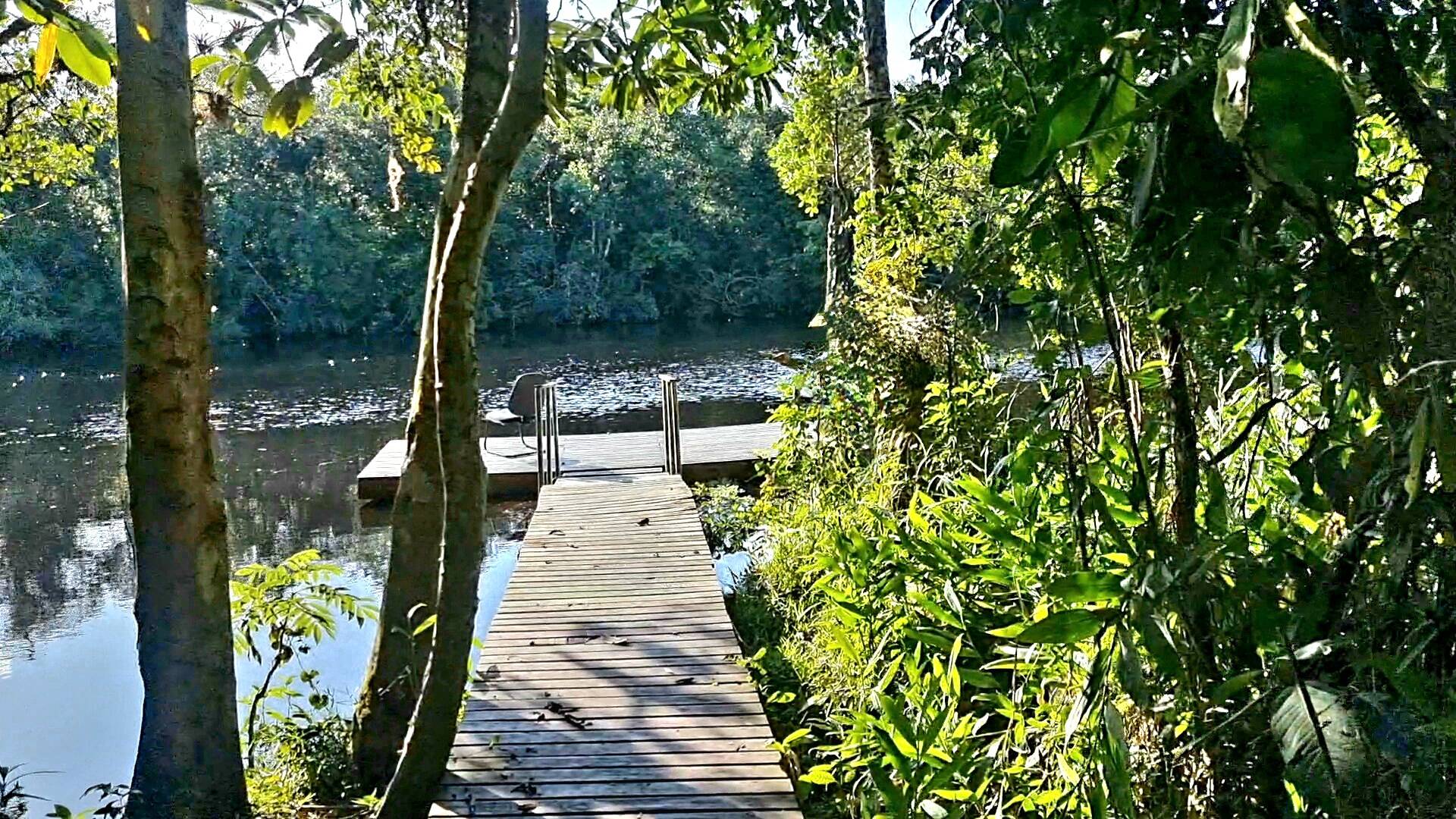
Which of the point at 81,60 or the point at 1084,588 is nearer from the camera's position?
the point at 1084,588

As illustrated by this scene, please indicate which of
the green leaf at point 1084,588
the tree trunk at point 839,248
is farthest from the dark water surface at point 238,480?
the green leaf at point 1084,588

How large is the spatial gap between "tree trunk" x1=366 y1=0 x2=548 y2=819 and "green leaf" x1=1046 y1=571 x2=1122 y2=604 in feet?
6.11

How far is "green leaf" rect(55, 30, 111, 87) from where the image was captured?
1.30m

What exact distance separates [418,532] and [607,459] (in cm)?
676

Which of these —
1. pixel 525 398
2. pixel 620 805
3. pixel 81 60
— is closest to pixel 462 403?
pixel 620 805

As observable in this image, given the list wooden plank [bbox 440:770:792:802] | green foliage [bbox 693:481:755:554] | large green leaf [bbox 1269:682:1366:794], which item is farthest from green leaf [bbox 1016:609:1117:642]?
green foliage [bbox 693:481:755:554]

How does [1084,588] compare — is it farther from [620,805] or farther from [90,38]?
[620,805]

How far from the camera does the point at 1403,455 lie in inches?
34.3

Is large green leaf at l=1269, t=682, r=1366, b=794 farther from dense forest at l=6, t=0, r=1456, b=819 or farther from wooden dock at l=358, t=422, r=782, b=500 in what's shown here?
wooden dock at l=358, t=422, r=782, b=500

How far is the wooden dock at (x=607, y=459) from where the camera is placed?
33.1 ft

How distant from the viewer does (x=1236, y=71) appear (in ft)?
1.51

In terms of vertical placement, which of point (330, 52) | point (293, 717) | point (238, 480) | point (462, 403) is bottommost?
point (238, 480)

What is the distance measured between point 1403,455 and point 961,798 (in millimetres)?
1153

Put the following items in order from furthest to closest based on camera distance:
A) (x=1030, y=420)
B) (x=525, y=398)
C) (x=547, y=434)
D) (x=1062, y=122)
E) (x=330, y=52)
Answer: (x=525, y=398), (x=547, y=434), (x=330, y=52), (x=1030, y=420), (x=1062, y=122)
